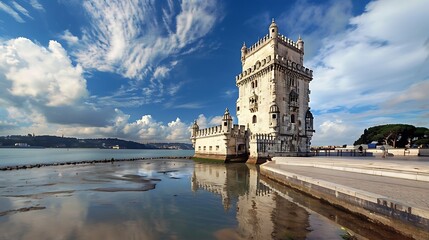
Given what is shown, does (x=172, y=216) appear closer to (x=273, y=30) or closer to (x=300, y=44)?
(x=273, y=30)

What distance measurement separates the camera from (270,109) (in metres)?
34.5

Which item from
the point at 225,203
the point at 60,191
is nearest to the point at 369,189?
the point at 225,203

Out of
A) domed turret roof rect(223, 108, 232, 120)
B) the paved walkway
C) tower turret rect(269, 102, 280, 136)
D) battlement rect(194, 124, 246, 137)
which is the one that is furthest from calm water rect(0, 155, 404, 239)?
battlement rect(194, 124, 246, 137)

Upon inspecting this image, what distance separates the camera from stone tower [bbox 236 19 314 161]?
34.0 m

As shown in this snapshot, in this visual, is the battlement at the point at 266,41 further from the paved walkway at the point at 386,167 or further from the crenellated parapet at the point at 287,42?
the paved walkway at the point at 386,167

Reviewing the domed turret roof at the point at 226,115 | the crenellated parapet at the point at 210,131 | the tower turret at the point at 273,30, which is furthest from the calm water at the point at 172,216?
the tower turret at the point at 273,30

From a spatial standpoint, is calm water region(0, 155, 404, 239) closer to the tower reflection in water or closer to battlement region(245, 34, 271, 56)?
the tower reflection in water

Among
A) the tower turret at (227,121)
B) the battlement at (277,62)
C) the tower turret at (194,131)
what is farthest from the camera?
the tower turret at (194,131)

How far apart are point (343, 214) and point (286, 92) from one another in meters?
29.7

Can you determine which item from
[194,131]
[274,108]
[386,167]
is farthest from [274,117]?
[194,131]

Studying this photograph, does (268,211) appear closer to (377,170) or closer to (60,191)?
(377,170)

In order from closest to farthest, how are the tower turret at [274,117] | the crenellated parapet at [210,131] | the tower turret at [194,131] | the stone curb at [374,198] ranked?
the stone curb at [374,198]
the tower turret at [274,117]
the crenellated parapet at [210,131]
the tower turret at [194,131]

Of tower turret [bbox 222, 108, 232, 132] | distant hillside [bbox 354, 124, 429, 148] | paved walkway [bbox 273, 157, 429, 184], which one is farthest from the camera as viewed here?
distant hillside [bbox 354, 124, 429, 148]

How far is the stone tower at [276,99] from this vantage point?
34.0 meters
